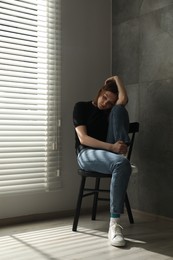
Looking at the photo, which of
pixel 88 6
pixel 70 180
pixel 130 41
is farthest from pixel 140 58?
pixel 70 180

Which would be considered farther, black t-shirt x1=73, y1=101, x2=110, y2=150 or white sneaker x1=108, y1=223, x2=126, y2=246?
black t-shirt x1=73, y1=101, x2=110, y2=150

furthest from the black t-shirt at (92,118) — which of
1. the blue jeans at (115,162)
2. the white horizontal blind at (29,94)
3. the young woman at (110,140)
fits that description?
→ the white horizontal blind at (29,94)

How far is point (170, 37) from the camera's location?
2643 millimetres

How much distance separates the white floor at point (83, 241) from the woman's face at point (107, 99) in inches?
36.5

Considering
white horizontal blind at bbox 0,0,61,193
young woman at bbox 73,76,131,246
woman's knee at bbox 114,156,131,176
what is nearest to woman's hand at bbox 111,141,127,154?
young woman at bbox 73,76,131,246

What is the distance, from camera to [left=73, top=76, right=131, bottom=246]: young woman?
6.94ft

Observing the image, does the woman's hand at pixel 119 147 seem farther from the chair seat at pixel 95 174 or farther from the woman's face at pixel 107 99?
the woman's face at pixel 107 99

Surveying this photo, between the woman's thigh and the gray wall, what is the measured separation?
2.19 ft

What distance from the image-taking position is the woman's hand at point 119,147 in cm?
229

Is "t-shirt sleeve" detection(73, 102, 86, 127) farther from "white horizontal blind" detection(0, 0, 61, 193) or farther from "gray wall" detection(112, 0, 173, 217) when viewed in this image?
"gray wall" detection(112, 0, 173, 217)

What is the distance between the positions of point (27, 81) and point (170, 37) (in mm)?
1210

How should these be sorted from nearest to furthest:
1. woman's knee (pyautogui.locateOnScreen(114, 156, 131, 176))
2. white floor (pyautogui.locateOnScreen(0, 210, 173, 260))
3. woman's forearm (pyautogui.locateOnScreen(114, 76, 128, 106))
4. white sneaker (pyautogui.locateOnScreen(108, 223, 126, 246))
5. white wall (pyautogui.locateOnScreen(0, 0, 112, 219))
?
white floor (pyautogui.locateOnScreen(0, 210, 173, 260)) → white sneaker (pyautogui.locateOnScreen(108, 223, 126, 246)) → woman's knee (pyautogui.locateOnScreen(114, 156, 131, 176)) → woman's forearm (pyautogui.locateOnScreen(114, 76, 128, 106)) → white wall (pyautogui.locateOnScreen(0, 0, 112, 219))

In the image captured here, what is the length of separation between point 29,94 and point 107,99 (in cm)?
67

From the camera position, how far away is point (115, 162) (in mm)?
2158
